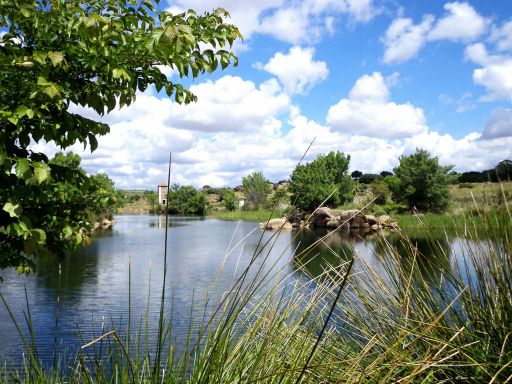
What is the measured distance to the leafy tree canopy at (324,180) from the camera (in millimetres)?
56875

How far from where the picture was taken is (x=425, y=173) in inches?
1731

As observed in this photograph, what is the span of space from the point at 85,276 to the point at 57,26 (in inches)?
662

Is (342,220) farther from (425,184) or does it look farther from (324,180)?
(324,180)

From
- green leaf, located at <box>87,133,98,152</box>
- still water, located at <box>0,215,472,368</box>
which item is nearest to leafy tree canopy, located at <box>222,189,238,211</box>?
still water, located at <box>0,215,472,368</box>

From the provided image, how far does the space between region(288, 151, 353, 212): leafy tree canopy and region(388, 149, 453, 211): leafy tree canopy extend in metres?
11.3

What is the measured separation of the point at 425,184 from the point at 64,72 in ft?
142

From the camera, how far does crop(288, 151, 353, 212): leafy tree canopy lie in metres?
56.9

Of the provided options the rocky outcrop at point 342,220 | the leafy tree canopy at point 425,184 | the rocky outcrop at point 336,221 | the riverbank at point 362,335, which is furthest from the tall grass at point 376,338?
the leafy tree canopy at point 425,184

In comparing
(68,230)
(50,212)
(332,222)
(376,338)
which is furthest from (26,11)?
(332,222)

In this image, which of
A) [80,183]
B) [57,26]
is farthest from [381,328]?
[57,26]

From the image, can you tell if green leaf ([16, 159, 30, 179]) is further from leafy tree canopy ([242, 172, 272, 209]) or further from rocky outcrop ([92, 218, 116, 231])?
leafy tree canopy ([242, 172, 272, 209])

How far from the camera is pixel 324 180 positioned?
60219 mm

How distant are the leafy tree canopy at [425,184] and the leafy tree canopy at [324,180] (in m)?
11.3

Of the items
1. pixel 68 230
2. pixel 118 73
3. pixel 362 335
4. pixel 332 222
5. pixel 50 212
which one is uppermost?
pixel 118 73
